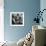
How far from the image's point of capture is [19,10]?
5.36 m

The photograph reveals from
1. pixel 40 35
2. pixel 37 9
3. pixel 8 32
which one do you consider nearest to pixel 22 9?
pixel 37 9

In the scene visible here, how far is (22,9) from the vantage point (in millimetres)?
5359

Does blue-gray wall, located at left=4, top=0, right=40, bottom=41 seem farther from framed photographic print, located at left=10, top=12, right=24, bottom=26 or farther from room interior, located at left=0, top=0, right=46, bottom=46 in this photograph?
framed photographic print, located at left=10, top=12, right=24, bottom=26

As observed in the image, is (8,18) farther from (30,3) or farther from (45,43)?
(45,43)

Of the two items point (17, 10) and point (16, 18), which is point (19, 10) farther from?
point (16, 18)

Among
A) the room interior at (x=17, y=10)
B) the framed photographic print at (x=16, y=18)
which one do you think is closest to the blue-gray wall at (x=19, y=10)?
the room interior at (x=17, y=10)

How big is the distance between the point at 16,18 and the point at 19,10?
1.13 ft

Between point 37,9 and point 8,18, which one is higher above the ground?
point 37,9

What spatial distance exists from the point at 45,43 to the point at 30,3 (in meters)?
3.06

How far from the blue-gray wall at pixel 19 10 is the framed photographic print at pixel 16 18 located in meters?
0.12

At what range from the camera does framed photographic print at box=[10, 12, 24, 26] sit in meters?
5.39

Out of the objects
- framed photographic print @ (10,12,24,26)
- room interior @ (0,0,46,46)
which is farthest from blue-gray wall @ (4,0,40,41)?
A: framed photographic print @ (10,12,24,26)

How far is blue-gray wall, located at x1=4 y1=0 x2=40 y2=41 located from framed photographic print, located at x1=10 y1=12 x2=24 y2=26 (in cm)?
12

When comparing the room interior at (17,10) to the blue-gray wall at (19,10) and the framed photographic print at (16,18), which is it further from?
the framed photographic print at (16,18)
